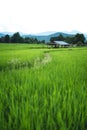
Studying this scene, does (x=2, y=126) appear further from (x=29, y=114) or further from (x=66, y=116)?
(x=66, y=116)

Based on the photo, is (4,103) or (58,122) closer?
(58,122)

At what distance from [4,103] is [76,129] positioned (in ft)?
2.41

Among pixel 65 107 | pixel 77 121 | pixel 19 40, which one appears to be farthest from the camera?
pixel 19 40

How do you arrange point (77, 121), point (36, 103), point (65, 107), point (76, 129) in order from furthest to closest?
point (36, 103)
point (65, 107)
point (77, 121)
point (76, 129)

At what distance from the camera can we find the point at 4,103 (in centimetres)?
172

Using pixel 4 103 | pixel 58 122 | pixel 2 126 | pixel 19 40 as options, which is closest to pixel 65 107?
pixel 58 122

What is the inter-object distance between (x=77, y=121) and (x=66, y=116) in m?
0.09

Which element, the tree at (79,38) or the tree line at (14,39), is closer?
the tree line at (14,39)

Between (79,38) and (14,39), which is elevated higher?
(79,38)

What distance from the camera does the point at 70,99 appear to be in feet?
5.30

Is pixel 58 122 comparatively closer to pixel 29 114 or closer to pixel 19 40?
pixel 29 114

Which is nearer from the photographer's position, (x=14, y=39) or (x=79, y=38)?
(x=79, y=38)

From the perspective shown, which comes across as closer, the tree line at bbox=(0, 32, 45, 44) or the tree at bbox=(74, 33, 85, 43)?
the tree line at bbox=(0, 32, 45, 44)

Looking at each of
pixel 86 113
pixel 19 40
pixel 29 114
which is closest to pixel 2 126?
pixel 29 114
